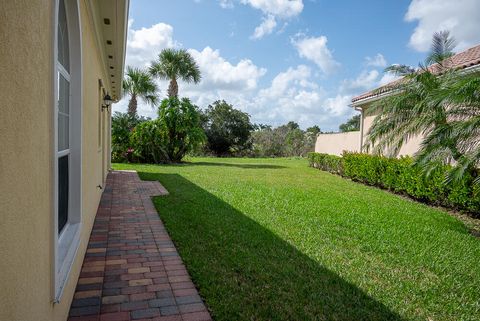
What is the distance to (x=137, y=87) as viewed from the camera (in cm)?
2502

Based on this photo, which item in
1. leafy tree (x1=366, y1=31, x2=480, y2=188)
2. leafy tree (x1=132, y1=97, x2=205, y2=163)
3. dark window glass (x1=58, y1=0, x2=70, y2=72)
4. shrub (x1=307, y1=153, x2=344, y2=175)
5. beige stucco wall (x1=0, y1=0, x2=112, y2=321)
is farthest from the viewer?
leafy tree (x1=132, y1=97, x2=205, y2=163)

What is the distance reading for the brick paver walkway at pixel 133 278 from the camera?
128 inches

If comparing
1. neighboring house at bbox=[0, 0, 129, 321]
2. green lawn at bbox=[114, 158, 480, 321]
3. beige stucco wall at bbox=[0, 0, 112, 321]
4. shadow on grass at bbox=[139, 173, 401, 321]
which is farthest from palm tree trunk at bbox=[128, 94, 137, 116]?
beige stucco wall at bbox=[0, 0, 112, 321]

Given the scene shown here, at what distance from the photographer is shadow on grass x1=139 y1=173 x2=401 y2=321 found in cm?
346

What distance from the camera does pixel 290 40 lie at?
51.2ft

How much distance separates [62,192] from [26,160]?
207 cm

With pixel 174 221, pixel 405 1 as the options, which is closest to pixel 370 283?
pixel 174 221

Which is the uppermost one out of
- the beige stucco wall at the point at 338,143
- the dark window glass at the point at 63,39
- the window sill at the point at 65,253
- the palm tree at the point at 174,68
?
the palm tree at the point at 174,68

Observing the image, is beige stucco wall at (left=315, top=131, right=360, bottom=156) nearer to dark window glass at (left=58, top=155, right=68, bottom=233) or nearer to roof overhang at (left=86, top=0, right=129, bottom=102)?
roof overhang at (left=86, top=0, right=129, bottom=102)

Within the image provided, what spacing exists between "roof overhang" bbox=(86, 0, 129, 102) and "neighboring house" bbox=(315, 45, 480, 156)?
8.58 meters

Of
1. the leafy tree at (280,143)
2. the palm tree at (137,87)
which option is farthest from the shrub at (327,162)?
the palm tree at (137,87)

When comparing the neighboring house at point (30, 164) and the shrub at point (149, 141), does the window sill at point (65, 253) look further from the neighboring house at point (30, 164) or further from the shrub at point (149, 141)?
the shrub at point (149, 141)

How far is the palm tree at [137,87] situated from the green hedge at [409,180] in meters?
15.5

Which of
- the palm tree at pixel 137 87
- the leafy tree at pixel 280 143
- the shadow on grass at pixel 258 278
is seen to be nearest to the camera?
the shadow on grass at pixel 258 278
